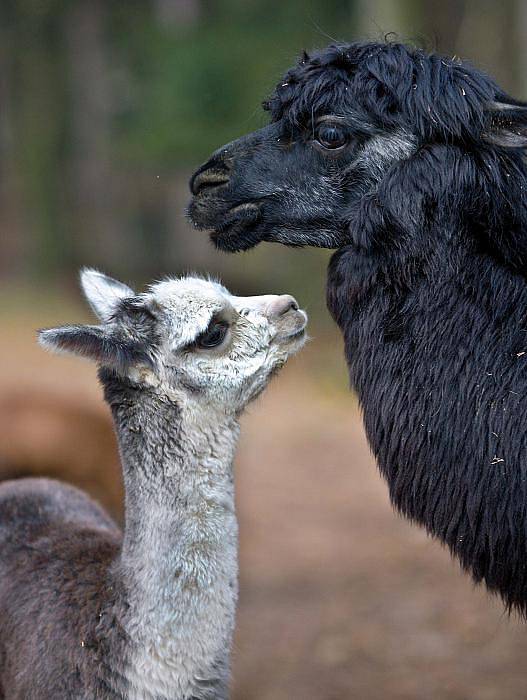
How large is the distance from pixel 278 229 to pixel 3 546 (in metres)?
1.56

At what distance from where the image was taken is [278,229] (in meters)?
3.45

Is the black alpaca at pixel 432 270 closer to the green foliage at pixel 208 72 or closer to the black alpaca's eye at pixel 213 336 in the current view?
the black alpaca's eye at pixel 213 336

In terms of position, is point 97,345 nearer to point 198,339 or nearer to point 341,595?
point 198,339

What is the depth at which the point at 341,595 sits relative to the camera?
646 cm

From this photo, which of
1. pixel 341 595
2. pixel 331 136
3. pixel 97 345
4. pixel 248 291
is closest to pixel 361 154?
pixel 331 136

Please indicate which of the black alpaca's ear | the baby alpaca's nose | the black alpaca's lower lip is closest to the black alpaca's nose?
the black alpaca's lower lip

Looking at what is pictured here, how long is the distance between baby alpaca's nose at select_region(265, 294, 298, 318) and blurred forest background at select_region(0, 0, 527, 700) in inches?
20.3

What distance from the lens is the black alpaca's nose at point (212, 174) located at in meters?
3.47

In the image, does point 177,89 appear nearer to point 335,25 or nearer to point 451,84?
point 335,25

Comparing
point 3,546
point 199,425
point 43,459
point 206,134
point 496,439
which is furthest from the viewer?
point 206,134

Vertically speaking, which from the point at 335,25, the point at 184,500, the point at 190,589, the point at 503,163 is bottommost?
the point at 335,25

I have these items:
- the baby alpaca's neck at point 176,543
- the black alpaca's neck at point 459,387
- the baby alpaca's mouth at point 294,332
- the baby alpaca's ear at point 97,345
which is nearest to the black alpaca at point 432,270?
the black alpaca's neck at point 459,387

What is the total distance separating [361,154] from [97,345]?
1.02 metres

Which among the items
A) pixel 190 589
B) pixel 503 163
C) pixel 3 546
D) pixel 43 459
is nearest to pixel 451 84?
pixel 503 163
